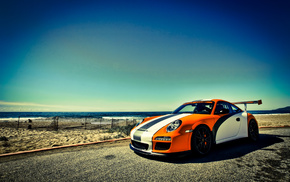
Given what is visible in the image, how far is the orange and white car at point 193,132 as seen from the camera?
9.48 ft

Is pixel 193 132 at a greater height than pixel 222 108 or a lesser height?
lesser

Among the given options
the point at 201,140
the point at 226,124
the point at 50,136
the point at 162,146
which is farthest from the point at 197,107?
the point at 50,136

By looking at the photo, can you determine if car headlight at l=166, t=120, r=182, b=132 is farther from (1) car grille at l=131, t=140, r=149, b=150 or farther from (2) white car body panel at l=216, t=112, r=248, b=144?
(2) white car body panel at l=216, t=112, r=248, b=144

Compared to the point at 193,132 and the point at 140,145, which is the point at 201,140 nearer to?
the point at 193,132

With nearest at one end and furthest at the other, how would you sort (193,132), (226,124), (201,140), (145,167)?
(145,167) < (193,132) < (201,140) < (226,124)

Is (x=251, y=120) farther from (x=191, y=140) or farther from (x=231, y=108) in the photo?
(x=191, y=140)

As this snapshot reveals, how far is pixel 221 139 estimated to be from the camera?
362cm

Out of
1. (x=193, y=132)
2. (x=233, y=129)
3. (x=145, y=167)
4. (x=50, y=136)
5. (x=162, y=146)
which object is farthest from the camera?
(x=50, y=136)

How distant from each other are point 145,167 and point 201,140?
1.53 meters

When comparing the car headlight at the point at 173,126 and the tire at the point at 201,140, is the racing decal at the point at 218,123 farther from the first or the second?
the car headlight at the point at 173,126

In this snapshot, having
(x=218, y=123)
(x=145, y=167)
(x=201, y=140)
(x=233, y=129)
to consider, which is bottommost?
(x=145, y=167)

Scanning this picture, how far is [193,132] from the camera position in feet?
10.1

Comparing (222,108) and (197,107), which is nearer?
(222,108)

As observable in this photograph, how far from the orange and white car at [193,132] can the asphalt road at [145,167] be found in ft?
0.89
